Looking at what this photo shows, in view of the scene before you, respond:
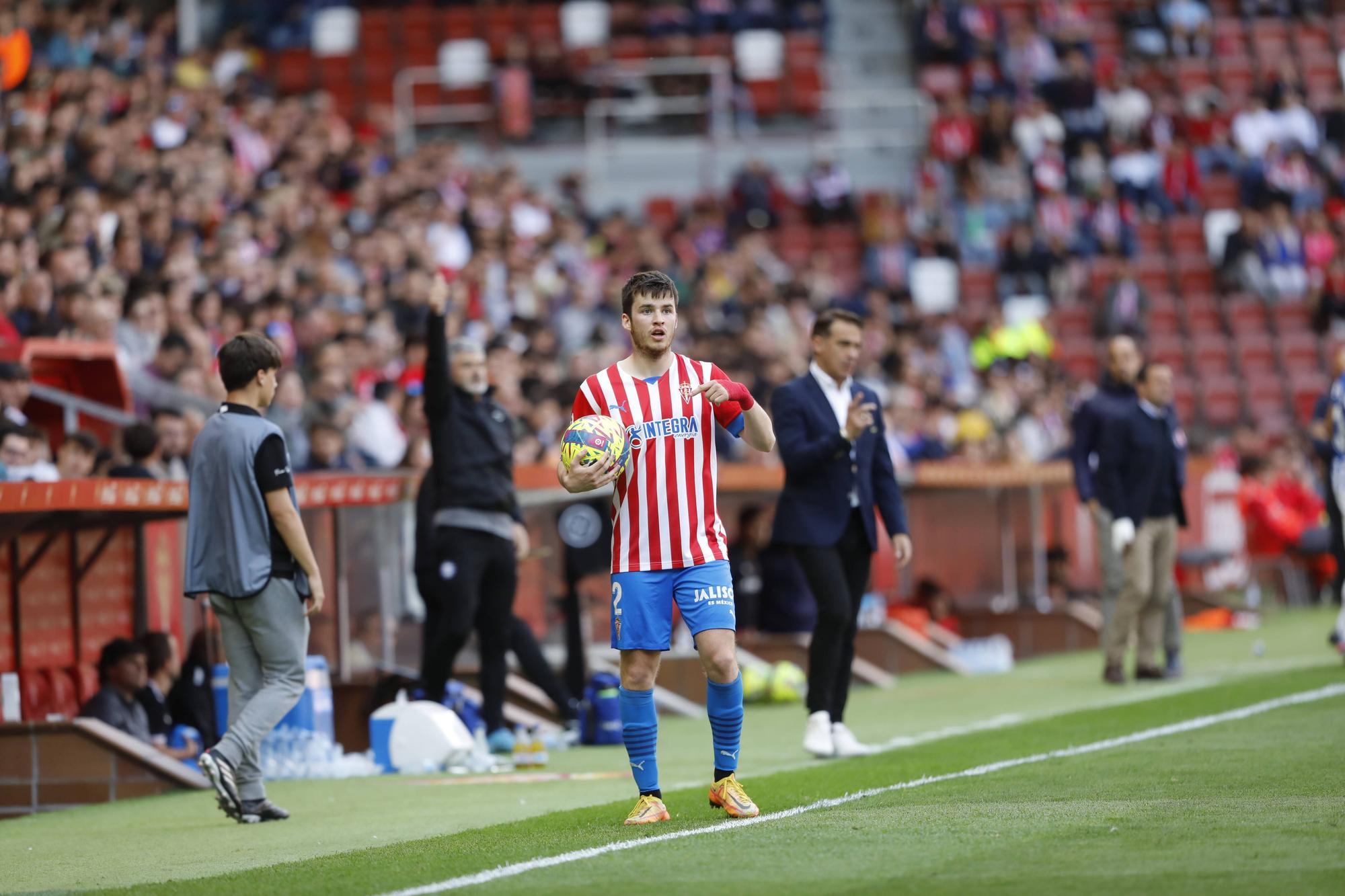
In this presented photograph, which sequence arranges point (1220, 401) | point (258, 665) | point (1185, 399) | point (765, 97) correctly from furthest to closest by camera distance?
point (765, 97) < point (1220, 401) < point (1185, 399) < point (258, 665)

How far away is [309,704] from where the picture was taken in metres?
11.1

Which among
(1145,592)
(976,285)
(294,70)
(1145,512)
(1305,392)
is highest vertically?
(294,70)

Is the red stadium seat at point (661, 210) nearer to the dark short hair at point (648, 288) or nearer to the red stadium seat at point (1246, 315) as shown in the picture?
the red stadium seat at point (1246, 315)

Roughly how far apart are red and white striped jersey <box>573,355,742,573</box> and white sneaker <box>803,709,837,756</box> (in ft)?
8.81

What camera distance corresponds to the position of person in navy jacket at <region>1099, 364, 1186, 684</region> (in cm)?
1423

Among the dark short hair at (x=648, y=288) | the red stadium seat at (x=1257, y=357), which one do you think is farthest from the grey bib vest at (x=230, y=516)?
the red stadium seat at (x=1257, y=357)

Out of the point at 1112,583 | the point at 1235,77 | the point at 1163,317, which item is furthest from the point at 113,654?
the point at 1235,77

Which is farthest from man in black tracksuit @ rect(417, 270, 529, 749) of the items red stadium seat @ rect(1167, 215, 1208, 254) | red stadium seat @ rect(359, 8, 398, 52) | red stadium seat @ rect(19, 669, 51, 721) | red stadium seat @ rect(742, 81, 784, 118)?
red stadium seat @ rect(1167, 215, 1208, 254)

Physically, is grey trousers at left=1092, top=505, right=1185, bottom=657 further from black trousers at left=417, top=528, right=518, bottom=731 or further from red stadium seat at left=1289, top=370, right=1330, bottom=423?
red stadium seat at left=1289, top=370, right=1330, bottom=423

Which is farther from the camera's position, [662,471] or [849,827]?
→ [662,471]

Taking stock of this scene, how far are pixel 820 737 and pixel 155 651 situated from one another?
3.69 meters

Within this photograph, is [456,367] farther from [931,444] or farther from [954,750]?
[931,444]

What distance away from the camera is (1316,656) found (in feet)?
51.1

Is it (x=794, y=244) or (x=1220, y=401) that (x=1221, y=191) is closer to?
(x=1220, y=401)
